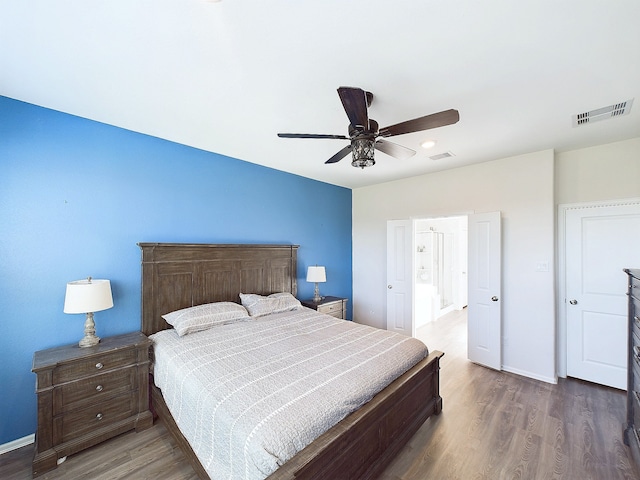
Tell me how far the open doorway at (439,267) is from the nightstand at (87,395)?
460cm

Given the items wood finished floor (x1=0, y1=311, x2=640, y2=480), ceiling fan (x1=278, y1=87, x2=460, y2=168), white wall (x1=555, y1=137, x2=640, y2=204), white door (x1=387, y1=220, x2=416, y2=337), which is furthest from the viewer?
white door (x1=387, y1=220, x2=416, y2=337)

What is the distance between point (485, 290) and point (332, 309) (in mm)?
2178

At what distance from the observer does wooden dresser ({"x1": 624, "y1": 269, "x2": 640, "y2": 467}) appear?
192 cm

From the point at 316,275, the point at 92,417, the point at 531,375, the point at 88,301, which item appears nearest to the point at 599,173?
the point at 531,375

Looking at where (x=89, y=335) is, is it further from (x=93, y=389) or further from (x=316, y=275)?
(x=316, y=275)

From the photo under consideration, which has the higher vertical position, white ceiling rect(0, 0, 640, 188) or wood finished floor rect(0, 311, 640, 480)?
white ceiling rect(0, 0, 640, 188)

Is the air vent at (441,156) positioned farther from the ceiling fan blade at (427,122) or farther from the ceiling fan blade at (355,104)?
the ceiling fan blade at (355,104)

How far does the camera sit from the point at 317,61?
1.68 m

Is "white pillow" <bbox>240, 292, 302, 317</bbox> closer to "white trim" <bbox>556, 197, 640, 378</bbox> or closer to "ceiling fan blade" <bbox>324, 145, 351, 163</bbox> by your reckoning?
"ceiling fan blade" <bbox>324, 145, 351, 163</bbox>

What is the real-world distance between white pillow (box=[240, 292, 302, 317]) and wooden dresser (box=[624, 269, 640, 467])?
10.2ft

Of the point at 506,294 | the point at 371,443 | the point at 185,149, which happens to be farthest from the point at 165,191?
the point at 506,294

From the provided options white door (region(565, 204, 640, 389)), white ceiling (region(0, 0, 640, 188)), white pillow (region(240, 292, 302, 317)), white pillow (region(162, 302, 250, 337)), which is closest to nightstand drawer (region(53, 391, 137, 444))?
white pillow (region(162, 302, 250, 337))

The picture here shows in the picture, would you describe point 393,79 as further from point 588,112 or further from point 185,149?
point 185,149

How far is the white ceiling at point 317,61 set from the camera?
52.7 inches
